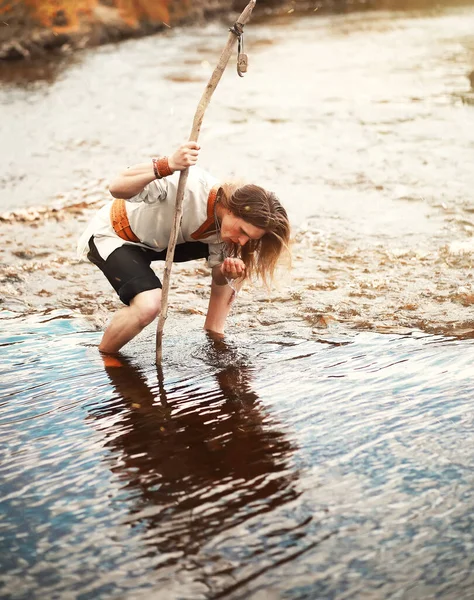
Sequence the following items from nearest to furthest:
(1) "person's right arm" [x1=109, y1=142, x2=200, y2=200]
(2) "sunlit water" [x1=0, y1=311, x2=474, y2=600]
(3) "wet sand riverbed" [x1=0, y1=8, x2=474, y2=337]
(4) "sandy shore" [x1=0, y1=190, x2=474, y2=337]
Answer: (2) "sunlit water" [x1=0, y1=311, x2=474, y2=600] < (1) "person's right arm" [x1=109, y1=142, x2=200, y2=200] < (4) "sandy shore" [x1=0, y1=190, x2=474, y2=337] < (3) "wet sand riverbed" [x1=0, y1=8, x2=474, y2=337]

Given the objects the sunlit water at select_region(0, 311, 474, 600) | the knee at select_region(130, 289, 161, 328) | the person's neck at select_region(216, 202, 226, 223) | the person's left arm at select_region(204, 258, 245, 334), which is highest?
the person's neck at select_region(216, 202, 226, 223)

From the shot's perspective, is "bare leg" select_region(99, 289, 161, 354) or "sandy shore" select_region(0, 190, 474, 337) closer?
"bare leg" select_region(99, 289, 161, 354)

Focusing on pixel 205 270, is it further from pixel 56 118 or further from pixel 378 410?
pixel 56 118

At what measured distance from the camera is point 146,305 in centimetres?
423

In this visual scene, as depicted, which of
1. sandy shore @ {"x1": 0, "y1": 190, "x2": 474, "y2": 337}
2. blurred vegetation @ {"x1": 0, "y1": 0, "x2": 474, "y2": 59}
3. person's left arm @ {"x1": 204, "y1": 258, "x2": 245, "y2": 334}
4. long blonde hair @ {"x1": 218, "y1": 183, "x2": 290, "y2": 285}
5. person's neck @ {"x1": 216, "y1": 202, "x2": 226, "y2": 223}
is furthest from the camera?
blurred vegetation @ {"x1": 0, "y1": 0, "x2": 474, "y2": 59}

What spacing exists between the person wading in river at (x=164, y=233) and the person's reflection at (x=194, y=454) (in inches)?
17.7

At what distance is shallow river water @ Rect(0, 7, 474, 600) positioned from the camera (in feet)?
8.61

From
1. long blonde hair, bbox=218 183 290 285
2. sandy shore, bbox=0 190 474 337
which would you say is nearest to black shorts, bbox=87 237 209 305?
long blonde hair, bbox=218 183 290 285

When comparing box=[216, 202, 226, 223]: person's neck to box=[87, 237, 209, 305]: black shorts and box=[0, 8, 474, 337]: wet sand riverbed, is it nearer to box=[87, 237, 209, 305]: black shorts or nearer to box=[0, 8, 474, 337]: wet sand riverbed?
box=[87, 237, 209, 305]: black shorts

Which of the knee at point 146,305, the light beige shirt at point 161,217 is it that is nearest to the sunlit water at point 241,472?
the knee at point 146,305

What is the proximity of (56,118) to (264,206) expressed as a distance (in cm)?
921

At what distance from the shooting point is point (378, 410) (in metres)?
3.64

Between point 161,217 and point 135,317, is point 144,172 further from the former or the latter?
point 135,317

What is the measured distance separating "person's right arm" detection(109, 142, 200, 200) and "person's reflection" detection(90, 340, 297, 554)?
996 mm
